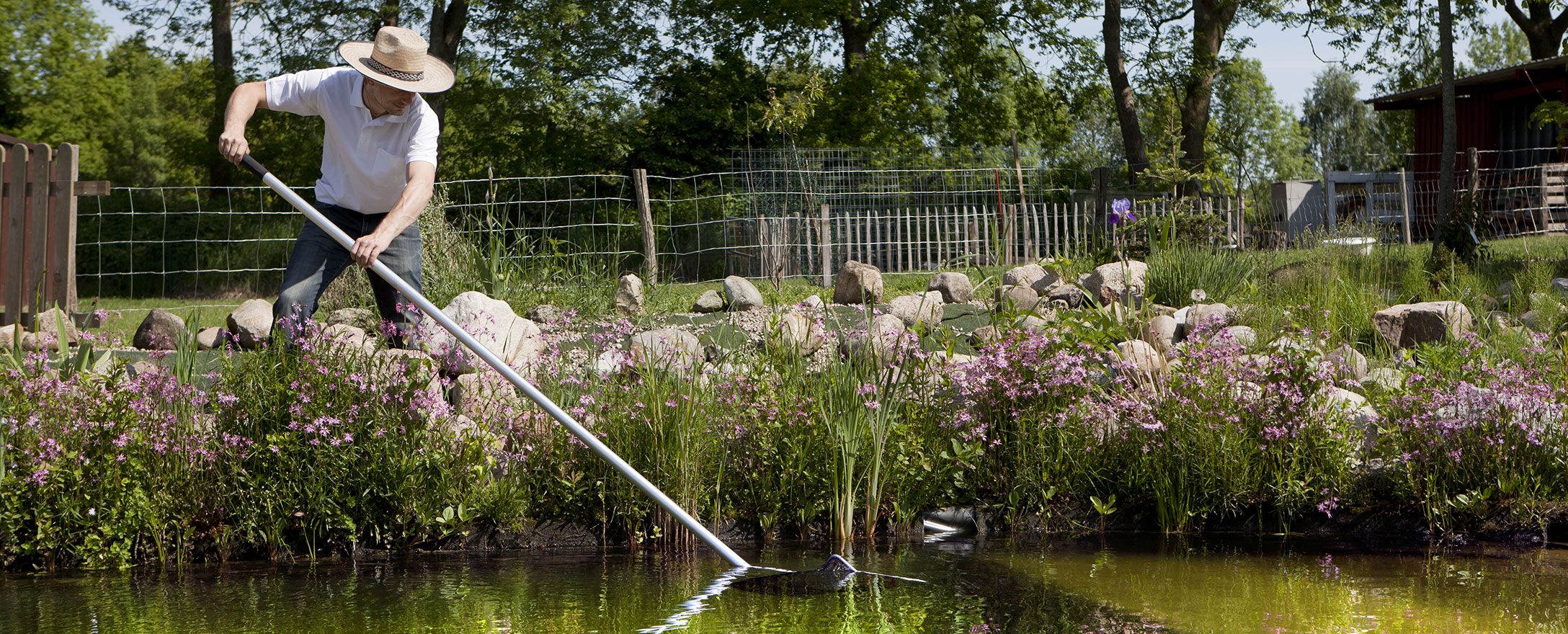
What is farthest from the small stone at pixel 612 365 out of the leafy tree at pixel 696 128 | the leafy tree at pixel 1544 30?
the leafy tree at pixel 1544 30

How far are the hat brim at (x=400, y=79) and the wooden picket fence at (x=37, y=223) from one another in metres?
4.35

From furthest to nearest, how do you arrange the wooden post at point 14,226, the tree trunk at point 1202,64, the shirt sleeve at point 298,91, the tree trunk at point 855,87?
the tree trunk at point 855,87, the tree trunk at point 1202,64, the wooden post at point 14,226, the shirt sleeve at point 298,91

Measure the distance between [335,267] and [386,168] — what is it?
41cm

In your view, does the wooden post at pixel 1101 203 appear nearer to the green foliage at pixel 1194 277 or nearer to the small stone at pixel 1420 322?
the green foliage at pixel 1194 277

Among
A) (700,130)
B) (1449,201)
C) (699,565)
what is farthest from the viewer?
(700,130)

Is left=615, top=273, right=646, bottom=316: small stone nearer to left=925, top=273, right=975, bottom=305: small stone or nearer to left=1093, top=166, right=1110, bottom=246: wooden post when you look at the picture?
left=925, top=273, right=975, bottom=305: small stone

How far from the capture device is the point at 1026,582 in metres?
3.36

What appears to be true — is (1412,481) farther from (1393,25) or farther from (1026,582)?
(1393,25)

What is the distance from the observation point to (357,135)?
412cm

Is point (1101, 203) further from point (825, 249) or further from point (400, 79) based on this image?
point (400, 79)

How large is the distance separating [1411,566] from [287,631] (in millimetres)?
3249

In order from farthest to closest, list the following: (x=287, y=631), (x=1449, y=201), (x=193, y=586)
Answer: (x=1449, y=201) → (x=193, y=586) → (x=287, y=631)

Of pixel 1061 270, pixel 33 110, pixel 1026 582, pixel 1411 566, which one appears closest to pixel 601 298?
pixel 1061 270

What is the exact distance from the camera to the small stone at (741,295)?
761 centimetres
